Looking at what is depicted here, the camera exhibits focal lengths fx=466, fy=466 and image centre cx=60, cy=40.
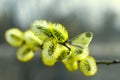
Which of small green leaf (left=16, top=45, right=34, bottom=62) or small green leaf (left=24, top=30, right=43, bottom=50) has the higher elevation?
small green leaf (left=24, top=30, right=43, bottom=50)

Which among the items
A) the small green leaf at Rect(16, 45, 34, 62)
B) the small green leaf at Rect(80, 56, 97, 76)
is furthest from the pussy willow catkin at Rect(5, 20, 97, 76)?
the small green leaf at Rect(16, 45, 34, 62)

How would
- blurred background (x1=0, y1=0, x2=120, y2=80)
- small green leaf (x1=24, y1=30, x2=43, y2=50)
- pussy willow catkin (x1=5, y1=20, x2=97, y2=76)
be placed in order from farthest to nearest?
1. blurred background (x1=0, y1=0, x2=120, y2=80)
2. small green leaf (x1=24, y1=30, x2=43, y2=50)
3. pussy willow catkin (x1=5, y1=20, x2=97, y2=76)

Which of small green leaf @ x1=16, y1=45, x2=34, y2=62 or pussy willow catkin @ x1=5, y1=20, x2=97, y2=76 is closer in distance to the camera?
pussy willow catkin @ x1=5, y1=20, x2=97, y2=76

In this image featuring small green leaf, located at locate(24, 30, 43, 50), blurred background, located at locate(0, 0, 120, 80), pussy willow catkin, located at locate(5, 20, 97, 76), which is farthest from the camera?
blurred background, located at locate(0, 0, 120, 80)

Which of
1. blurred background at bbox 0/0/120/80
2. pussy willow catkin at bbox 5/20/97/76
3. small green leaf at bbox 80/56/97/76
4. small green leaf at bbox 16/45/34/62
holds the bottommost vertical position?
blurred background at bbox 0/0/120/80

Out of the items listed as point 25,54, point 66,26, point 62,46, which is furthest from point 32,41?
point 66,26

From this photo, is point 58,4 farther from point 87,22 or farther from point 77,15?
point 87,22

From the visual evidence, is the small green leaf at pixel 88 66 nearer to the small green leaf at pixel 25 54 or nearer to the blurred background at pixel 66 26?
the small green leaf at pixel 25 54

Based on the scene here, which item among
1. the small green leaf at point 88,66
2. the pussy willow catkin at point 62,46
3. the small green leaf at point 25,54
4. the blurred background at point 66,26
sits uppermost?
the pussy willow catkin at point 62,46

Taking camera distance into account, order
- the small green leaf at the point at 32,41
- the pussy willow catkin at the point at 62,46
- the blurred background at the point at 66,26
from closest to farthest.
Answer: the pussy willow catkin at the point at 62,46 < the small green leaf at the point at 32,41 < the blurred background at the point at 66,26

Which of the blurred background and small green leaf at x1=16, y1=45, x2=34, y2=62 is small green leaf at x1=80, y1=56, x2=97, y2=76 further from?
the blurred background

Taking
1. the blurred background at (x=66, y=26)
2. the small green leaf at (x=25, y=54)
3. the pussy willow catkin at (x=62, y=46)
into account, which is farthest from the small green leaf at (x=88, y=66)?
the blurred background at (x=66, y=26)
